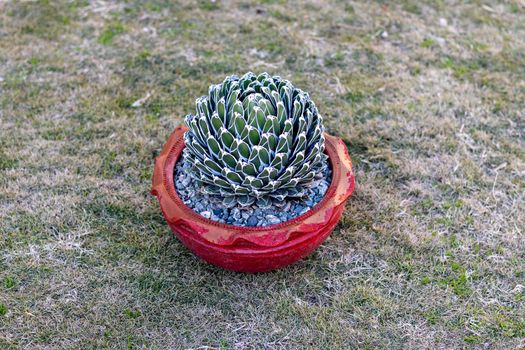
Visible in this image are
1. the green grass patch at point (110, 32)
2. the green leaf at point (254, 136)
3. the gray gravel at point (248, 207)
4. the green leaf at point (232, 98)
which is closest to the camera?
the green leaf at point (254, 136)

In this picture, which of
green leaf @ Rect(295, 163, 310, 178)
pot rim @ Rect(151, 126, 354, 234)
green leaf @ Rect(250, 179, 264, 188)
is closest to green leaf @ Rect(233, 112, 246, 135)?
green leaf @ Rect(250, 179, 264, 188)

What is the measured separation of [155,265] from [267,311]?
66 cm

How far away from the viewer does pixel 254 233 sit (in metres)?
2.48

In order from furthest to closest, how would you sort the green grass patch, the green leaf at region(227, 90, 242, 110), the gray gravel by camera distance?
1. the green grass patch
2. the gray gravel
3. the green leaf at region(227, 90, 242, 110)

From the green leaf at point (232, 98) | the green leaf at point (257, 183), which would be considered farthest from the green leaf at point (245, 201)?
the green leaf at point (232, 98)

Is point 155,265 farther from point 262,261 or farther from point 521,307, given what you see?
point 521,307

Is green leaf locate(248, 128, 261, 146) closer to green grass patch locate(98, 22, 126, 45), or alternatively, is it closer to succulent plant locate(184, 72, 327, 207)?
succulent plant locate(184, 72, 327, 207)

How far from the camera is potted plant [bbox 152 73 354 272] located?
8.09 feet

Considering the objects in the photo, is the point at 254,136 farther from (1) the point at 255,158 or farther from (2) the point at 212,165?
(2) the point at 212,165

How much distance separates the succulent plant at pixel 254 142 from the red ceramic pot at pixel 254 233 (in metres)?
0.15

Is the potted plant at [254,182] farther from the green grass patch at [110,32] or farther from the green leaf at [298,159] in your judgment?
the green grass patch at [110,32]

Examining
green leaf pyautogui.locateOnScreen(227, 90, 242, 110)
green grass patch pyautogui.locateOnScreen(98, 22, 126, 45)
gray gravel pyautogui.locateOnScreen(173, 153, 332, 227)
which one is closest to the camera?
green leaf pyautogui.locateOnScreen(227, 90, 242, 110)

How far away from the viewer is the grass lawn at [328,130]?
2.69 metres

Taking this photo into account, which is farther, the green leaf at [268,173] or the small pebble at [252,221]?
the small pebble at [252,221]
